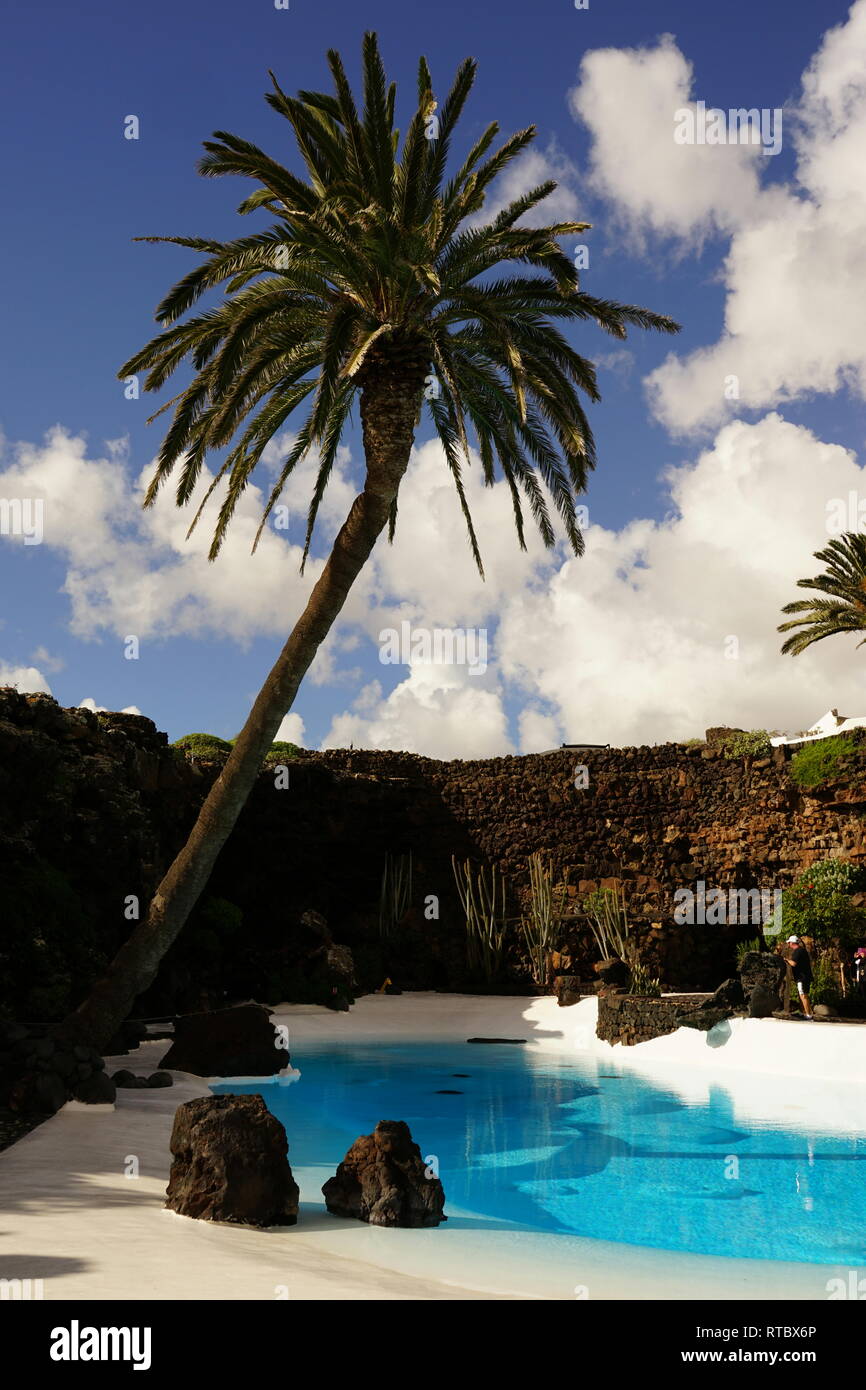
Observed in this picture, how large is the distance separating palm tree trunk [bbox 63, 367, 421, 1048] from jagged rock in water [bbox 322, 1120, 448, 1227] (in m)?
4.36

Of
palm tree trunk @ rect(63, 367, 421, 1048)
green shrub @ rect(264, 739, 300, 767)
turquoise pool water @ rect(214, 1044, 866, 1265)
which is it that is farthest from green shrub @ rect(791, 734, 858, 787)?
palm tree trunk @ rect(63, 367, 421, 1048)

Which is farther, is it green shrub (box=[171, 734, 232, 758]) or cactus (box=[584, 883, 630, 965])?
green shrub (box=[171, 734, 232, 758])

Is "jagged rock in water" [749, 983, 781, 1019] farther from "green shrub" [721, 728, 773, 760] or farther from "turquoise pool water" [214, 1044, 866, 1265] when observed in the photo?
"green shrub" [721, 728, 773, 760]

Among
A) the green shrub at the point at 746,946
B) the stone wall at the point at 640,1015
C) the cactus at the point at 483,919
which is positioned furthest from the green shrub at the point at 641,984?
the cactus at the point at 483,919

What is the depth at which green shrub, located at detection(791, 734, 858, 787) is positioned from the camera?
22438 mm

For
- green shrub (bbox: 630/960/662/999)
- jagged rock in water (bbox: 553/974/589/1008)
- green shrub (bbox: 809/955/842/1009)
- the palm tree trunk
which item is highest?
the palm tree trunk

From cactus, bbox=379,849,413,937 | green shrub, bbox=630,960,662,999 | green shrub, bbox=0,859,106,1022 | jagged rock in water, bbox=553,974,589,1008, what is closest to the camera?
green shrub, bbox=0,859,106,1022

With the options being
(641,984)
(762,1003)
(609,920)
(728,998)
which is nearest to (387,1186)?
(762,1003)

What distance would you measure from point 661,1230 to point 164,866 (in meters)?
13.3

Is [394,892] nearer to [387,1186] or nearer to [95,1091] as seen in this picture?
[95,1091]

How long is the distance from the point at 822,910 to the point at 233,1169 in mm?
13091

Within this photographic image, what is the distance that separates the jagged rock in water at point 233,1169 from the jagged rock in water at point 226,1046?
22.4ft
